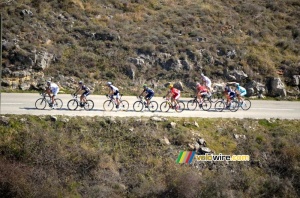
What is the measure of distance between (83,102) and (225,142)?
28.6 feet

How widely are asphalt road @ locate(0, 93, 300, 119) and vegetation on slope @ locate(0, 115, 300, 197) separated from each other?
3.26 ft

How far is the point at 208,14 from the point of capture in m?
36.7

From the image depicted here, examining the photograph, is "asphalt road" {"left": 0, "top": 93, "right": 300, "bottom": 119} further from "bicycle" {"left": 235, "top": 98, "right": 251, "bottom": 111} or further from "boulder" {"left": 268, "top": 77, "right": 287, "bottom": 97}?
"boulder" {"left": 268, "top": 77, "right": 287, "bottom": 97}

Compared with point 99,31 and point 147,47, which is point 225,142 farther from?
point 99,31

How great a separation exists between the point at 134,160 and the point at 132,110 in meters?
4.40

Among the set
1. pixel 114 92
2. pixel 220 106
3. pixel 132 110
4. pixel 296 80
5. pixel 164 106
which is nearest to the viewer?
pixel 114 92

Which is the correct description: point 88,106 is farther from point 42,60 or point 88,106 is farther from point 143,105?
point 42,60

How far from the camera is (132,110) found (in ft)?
69.7

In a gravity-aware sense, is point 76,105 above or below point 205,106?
above

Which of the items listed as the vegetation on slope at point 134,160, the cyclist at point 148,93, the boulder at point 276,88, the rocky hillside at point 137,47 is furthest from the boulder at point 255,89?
Result: the cyclist at point 148,93

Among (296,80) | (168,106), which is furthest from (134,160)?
(296,80)

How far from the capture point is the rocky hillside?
86.5 ft

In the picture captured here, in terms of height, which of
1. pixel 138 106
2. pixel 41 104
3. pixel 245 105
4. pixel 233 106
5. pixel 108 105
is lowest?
pixel 245 105


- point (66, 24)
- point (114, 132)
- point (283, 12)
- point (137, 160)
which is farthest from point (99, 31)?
point (283, 12)
